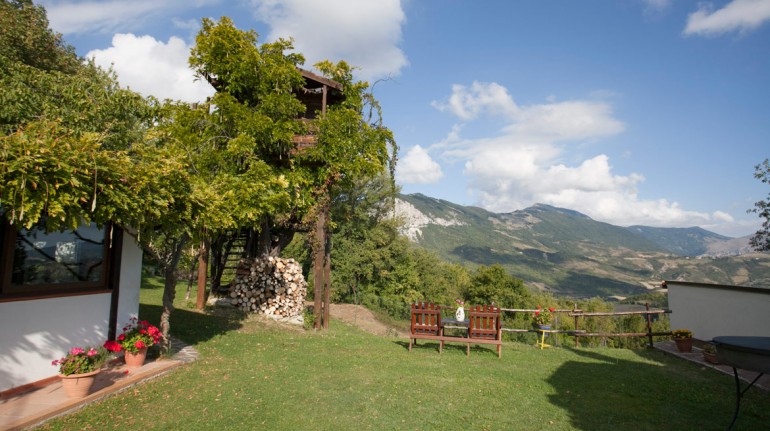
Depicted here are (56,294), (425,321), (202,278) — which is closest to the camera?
(56,294)

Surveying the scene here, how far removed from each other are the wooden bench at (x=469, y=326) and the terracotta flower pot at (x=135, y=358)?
5.83 m

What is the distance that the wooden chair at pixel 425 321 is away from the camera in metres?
9.87

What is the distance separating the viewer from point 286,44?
12266 mm

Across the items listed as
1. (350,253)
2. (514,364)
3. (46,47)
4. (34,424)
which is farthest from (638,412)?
(350,253)

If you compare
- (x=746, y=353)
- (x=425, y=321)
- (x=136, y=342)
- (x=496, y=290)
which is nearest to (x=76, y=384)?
(x=136, y=342)

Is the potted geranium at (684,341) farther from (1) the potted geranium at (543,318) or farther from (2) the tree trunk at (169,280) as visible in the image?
(2) the tree trunk at (169,280)

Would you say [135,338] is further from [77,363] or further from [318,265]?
[318,265]

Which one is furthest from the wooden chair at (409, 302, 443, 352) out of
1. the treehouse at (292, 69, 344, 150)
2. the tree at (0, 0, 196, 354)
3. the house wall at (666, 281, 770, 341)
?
the house wall at (666, 281, 770, 341)

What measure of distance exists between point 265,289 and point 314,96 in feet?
23.2

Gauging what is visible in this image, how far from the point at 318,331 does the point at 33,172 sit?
8.98 meters

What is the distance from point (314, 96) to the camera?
549 inches

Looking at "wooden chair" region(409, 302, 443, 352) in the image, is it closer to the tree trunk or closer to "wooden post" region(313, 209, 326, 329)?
"wooden post" region(313, 209, 326, 329)

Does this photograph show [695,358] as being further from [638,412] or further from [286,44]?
[286,44]

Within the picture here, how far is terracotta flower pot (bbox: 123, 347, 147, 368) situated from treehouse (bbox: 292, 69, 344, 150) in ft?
24.5
